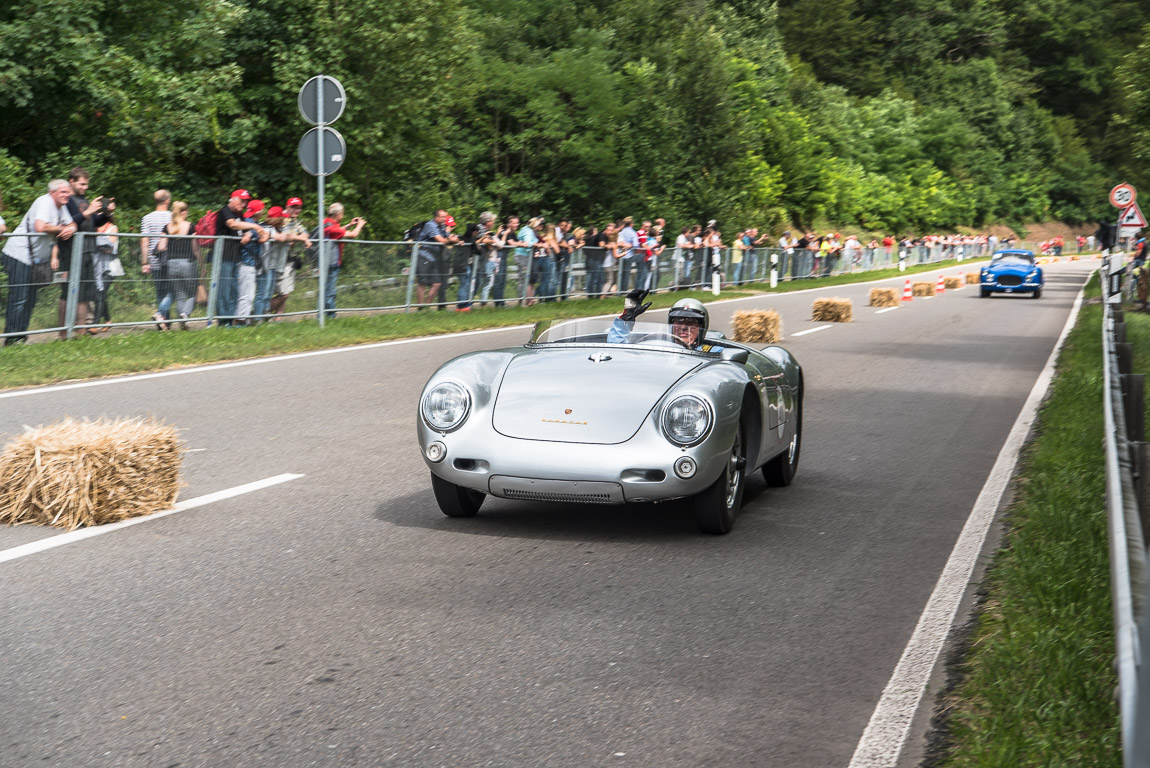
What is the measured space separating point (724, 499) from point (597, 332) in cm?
160

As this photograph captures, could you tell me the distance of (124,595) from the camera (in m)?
Result: 5.34

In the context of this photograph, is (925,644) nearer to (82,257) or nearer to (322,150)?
(82,257)

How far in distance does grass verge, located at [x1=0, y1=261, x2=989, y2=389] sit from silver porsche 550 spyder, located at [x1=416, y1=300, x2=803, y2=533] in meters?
6.38

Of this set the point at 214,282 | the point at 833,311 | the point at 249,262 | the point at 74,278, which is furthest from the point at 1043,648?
the point at 833,311

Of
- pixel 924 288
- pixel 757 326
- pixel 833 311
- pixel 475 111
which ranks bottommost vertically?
pixel 924 288

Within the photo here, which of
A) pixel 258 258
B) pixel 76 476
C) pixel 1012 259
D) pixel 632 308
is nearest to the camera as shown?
pixel 76 476

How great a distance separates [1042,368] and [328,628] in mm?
13854

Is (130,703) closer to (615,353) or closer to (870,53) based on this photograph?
(615,353)

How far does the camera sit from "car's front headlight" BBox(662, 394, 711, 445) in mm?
6570

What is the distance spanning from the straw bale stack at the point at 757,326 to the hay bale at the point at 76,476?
1413cm

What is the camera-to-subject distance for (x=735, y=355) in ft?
25.4

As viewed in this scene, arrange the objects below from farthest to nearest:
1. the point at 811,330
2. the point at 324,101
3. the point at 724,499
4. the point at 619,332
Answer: the point at 811,330
the point at 324,101
the point at 619,332
the point at 724,499

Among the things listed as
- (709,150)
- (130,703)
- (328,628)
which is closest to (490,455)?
(328,628)

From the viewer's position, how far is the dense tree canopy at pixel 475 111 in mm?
24125
